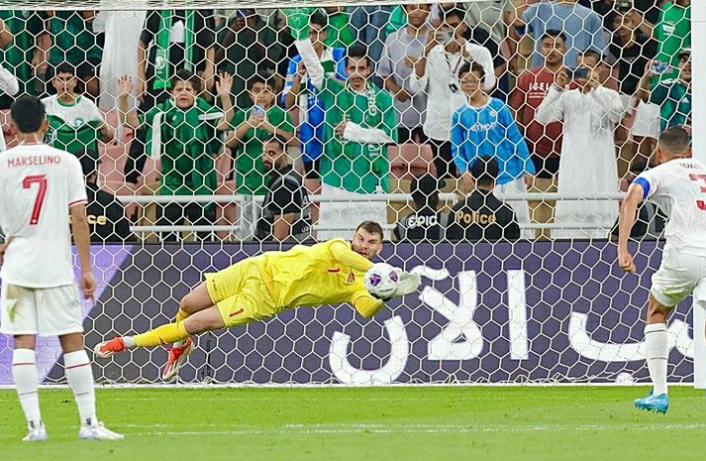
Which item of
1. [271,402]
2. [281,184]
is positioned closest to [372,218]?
[281,184]

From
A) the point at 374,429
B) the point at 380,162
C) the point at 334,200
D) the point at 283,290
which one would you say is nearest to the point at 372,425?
the point at 374,429

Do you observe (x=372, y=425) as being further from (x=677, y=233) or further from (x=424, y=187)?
(x=424, y=187)

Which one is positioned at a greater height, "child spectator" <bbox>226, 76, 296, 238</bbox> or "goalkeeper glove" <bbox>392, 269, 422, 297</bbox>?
"child spectator" <bbox>226, 76, 296, 238</bbox>

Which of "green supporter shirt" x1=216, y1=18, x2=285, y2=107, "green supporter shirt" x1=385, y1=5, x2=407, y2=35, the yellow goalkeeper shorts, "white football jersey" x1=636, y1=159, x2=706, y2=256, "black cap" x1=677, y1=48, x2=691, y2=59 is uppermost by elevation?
"green supporter shirt" x1=385, y1=5, x2=407, y2=35

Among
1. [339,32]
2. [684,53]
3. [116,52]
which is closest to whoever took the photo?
[684,53]

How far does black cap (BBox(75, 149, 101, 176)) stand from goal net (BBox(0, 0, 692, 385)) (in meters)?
0.02

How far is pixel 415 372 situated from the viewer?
1129 cm

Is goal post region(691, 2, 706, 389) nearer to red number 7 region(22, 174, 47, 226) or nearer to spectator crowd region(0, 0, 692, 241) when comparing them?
spectator crowd region(0, 0, 692, 241)

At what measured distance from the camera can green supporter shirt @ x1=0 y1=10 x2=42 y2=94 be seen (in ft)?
42.4

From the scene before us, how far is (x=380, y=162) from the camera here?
497 inches

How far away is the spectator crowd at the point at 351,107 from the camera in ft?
39.7

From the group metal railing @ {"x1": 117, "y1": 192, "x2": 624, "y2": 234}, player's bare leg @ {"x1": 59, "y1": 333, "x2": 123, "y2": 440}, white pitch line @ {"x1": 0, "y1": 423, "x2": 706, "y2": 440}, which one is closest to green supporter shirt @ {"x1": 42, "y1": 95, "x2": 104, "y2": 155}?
metal railing @ {"x1": 117, "y1": 192, "x2": 624, "y2": 234}

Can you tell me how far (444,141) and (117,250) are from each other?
121 inches

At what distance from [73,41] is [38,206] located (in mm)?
6580
